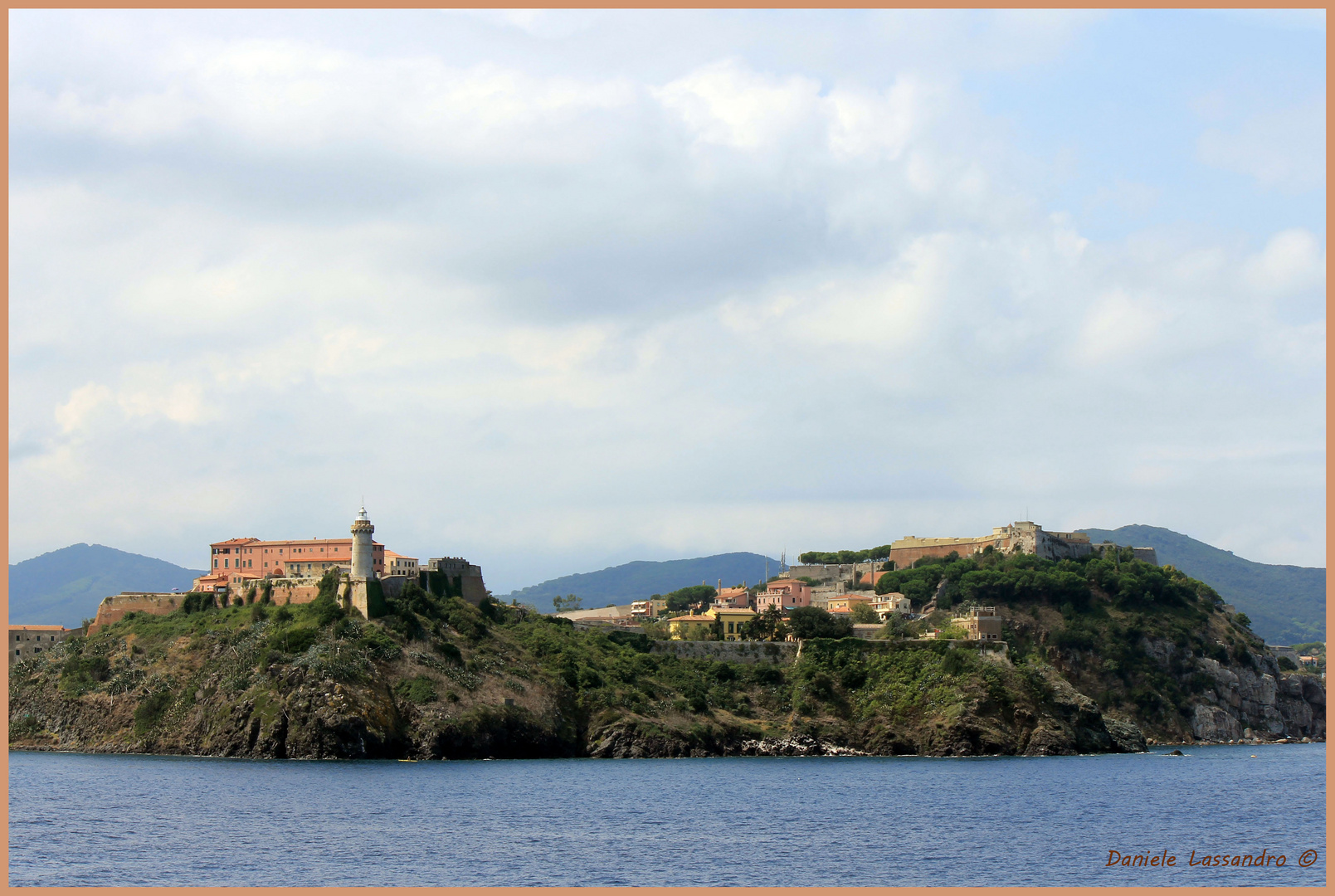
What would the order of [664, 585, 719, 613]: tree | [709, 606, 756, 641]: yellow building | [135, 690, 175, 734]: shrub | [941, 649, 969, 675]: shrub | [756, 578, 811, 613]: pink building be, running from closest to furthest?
[135, 690, 175, 734]: shrub
[941, 649, 969, 675]: shrub
[709, 606, 756, 641]: yellow building
[756, 578, 811, 613]: pink building
[664, 585, 719, 613]: tree

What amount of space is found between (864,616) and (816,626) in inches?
744

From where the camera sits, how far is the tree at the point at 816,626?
11069cm

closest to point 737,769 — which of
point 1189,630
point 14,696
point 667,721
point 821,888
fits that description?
point 667,721

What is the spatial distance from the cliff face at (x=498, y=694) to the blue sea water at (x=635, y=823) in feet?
13.2

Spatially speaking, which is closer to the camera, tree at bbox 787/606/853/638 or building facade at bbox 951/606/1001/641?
tree at bbox 787/606/853/638

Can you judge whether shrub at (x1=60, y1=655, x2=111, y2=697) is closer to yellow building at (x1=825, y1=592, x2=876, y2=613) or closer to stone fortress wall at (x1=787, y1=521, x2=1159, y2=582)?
yellow building at (x1=825, y1=592, x2=876, y2=613)

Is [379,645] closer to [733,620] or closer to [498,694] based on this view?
[498,694]

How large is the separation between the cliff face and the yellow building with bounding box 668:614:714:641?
11.2 metres

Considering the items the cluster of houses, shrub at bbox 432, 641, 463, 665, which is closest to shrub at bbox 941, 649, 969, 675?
the cluster of houses

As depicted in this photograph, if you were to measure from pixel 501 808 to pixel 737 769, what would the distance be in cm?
2379

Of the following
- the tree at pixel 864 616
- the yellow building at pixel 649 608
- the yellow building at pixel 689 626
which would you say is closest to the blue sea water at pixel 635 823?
the yellow building at pixel 689 626

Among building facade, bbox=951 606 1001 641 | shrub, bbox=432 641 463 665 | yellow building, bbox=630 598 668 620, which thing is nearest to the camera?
shrub, bbox=432 641 463 665

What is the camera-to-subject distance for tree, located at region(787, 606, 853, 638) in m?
111

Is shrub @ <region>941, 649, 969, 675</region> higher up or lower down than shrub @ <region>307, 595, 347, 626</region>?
lower down
